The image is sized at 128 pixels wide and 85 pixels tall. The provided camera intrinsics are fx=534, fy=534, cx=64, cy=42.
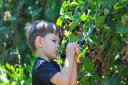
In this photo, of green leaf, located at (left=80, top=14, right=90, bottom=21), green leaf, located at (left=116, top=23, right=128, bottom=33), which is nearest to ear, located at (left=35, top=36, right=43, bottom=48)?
green leaf, located at (left=80, top=14, right=90, bottom=21)

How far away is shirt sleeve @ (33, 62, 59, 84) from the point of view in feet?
9.95

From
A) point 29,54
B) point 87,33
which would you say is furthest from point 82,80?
point 29,54

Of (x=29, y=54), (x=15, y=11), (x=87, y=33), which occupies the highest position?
(x=87, y=33)

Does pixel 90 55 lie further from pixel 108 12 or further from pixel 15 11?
pixel 15 11

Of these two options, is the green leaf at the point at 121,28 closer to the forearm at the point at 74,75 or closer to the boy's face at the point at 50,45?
the forearm at the point at 74,75

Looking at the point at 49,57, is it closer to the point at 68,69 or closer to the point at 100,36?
the point at 68,69

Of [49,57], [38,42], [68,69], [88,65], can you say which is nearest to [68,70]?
[68,69]

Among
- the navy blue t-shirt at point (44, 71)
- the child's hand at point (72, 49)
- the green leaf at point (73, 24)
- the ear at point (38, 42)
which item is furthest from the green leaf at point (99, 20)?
the ear at point (38, 42)

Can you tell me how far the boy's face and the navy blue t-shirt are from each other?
0.15ft

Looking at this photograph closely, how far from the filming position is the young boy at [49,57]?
298cm

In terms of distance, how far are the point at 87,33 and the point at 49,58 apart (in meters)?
0.41

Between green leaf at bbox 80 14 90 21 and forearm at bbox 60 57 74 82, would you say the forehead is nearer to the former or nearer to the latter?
forearm at bbox 60 57 74 82

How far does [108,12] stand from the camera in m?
2.79

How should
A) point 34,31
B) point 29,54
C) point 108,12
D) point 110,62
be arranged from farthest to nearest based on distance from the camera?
1. point 29,54
2. point 34,31
3. point 110,62
4. point 108,12
